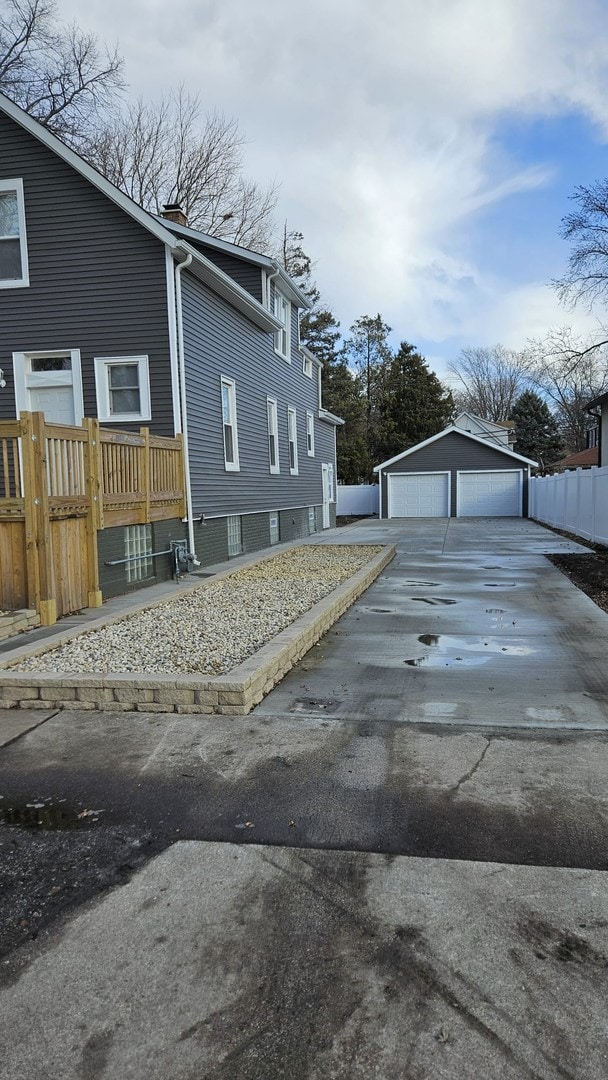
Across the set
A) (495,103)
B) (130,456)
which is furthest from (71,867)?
(495,103)

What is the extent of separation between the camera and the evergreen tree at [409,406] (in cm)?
4306

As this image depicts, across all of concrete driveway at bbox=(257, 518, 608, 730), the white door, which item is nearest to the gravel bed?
concrete driveway at bbox=(257, 518, 608, 730)

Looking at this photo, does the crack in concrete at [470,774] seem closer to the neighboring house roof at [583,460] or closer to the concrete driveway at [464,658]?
the concrete driveway at [464,658]

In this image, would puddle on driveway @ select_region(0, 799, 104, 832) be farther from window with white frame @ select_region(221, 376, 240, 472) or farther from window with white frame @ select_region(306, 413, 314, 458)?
window with white frame @ select_region(306, 413, 314, 458)

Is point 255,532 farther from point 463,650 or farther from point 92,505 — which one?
point 463,650

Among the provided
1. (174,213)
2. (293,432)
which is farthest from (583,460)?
(174,213)

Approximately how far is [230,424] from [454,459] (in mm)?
19383

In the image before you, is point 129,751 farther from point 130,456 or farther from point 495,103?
point 495,103

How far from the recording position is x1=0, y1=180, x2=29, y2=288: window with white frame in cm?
1084

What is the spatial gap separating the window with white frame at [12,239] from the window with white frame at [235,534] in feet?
17.8

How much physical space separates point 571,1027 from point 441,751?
78.0 inches

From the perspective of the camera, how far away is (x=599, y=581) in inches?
391

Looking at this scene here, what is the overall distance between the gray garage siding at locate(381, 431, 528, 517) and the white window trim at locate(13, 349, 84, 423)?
2184cm

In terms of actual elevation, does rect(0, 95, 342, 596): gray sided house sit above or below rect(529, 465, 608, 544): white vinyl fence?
above
